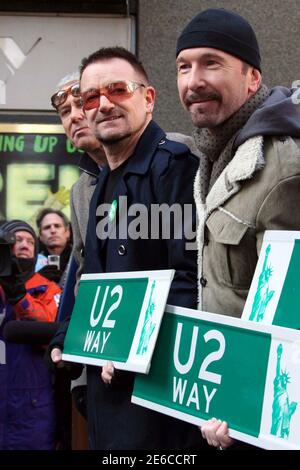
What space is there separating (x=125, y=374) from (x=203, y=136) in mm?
884

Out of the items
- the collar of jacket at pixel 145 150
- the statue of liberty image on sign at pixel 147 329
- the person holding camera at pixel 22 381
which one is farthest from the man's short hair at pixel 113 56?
the person holding camera at pixel 22 381

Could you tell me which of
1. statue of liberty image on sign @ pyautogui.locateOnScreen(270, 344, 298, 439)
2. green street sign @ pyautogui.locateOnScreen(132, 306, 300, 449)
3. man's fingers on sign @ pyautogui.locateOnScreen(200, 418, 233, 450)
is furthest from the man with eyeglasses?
statue of liberty image on sign @ pyautogui.locateOnScreen(270, 344, 298, 439)

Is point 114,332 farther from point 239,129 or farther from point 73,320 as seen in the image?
point 239,129

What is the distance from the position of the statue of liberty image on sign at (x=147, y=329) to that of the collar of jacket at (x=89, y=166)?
4.06ft

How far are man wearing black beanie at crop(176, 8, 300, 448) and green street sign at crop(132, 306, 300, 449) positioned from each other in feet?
0.62

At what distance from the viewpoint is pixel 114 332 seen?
3.08 meters

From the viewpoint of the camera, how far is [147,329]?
9.49 feet

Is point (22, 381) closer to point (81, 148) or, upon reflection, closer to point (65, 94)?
point (81, 148)

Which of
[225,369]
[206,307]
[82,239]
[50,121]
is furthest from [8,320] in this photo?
[50,121]

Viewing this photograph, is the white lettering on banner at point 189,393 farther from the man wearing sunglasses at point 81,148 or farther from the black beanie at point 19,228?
the black beanie at point 19,228

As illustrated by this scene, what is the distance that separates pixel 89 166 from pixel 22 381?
1.31 metres

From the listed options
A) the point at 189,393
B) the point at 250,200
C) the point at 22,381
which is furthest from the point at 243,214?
the point at 22,381

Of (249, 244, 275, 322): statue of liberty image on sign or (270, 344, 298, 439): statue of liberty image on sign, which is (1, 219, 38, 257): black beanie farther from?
(270, 344, 298, 439): statue of liberty image on sign

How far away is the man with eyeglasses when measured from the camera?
10.0ft
